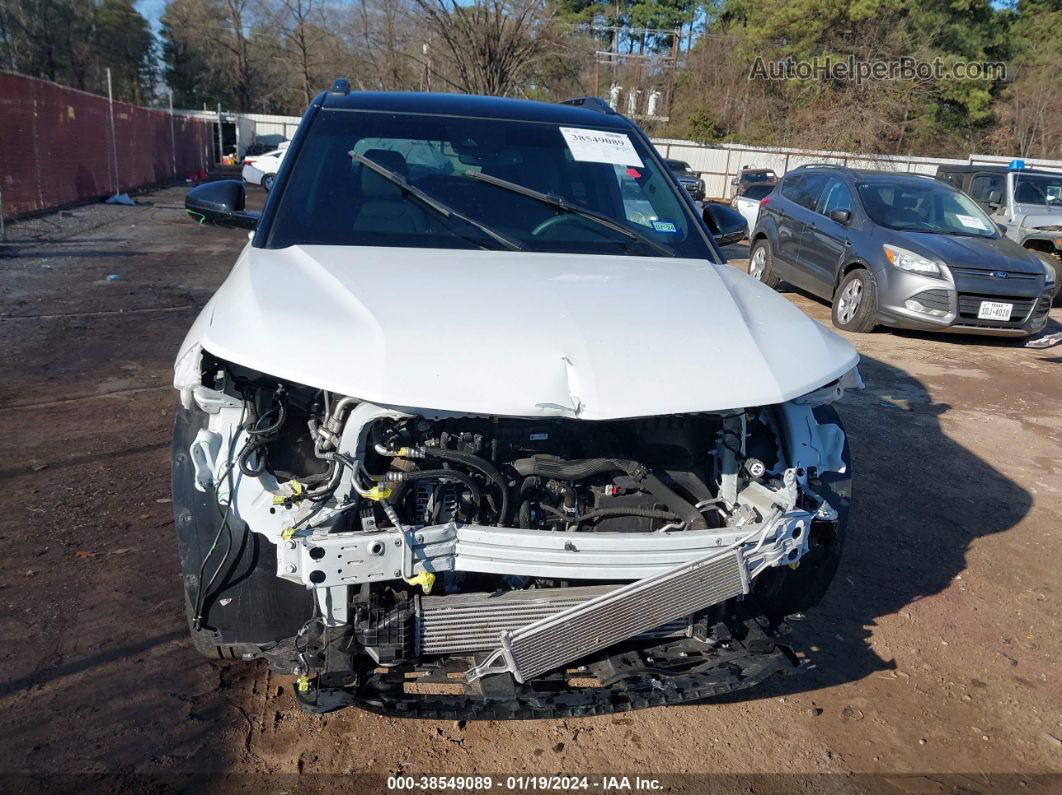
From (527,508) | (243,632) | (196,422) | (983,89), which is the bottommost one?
(243,632)

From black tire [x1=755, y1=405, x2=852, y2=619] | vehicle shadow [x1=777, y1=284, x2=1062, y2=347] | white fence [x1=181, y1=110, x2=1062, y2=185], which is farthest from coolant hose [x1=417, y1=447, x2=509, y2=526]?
white fence [x1=181, y1=110, x2=1062, y2=185]

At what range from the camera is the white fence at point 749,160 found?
2889 cm

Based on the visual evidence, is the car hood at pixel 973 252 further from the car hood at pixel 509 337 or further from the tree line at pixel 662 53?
the tree line at pixel 662 53

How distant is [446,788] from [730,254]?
13826 mm

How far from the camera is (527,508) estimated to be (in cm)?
249

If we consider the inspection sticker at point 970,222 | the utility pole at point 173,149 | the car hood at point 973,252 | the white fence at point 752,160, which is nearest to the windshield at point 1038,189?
the inspection sticker at point 970,222

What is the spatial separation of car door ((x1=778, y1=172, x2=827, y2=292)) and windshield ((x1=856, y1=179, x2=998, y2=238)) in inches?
30.7

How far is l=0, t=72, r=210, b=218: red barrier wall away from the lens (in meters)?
13.4

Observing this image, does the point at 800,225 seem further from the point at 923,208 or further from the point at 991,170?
the point at 991,170

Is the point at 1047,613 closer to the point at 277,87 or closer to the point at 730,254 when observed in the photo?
the point at 730,254

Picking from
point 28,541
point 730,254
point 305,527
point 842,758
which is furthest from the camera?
point 730,254

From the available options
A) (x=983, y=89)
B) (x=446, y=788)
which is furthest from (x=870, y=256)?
(x=983, y=89)

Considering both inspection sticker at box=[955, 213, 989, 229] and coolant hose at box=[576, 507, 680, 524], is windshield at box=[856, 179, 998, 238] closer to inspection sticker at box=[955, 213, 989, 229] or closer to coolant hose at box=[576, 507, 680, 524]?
inspection sticker at box=[955, 213, 989, 229]

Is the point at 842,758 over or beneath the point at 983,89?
beneath
